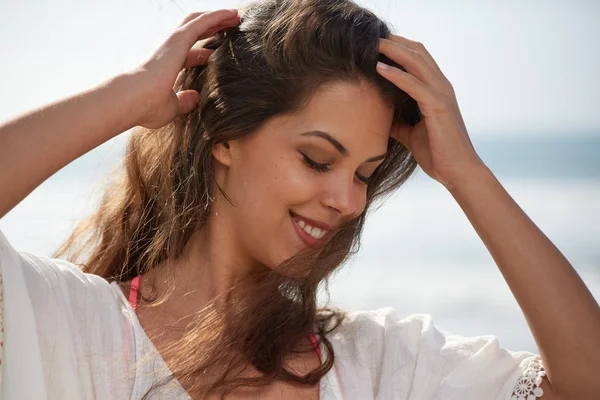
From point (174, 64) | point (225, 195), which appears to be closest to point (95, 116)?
point (174, 64)

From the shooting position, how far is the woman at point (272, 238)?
2.47m

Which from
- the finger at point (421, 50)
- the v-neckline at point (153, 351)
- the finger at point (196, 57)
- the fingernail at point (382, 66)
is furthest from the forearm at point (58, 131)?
the finger at point (421, 50)

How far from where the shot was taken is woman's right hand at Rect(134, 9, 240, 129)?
2439 millimetres

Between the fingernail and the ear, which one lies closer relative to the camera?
the fingernail

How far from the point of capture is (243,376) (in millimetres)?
2604

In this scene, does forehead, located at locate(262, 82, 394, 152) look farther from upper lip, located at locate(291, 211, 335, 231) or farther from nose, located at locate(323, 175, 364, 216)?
upper lip, located at locate(291, 211, 335, 231)

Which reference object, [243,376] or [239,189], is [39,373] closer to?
[243,376]

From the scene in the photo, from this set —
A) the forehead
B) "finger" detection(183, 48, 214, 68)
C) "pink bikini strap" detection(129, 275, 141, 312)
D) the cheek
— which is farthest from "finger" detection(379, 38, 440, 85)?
"pink bikini strap" detection(129, 275, 141, 312)

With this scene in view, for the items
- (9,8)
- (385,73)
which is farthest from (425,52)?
(9,8)

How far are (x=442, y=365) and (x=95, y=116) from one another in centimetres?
132

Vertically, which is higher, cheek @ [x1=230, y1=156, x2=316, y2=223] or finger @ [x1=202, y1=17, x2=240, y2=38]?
finger @ [x1=202, y1=17, x2=240, y2=38]

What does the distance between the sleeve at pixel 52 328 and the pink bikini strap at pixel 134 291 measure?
2.6 inches

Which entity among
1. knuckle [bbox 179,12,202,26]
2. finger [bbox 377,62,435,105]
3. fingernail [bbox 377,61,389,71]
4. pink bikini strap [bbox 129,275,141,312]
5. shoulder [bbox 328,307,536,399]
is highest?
knuckle [bbox 179,12,202,26]

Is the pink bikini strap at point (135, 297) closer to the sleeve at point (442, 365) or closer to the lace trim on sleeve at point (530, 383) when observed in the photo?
the sleeve at point (442, 365)
